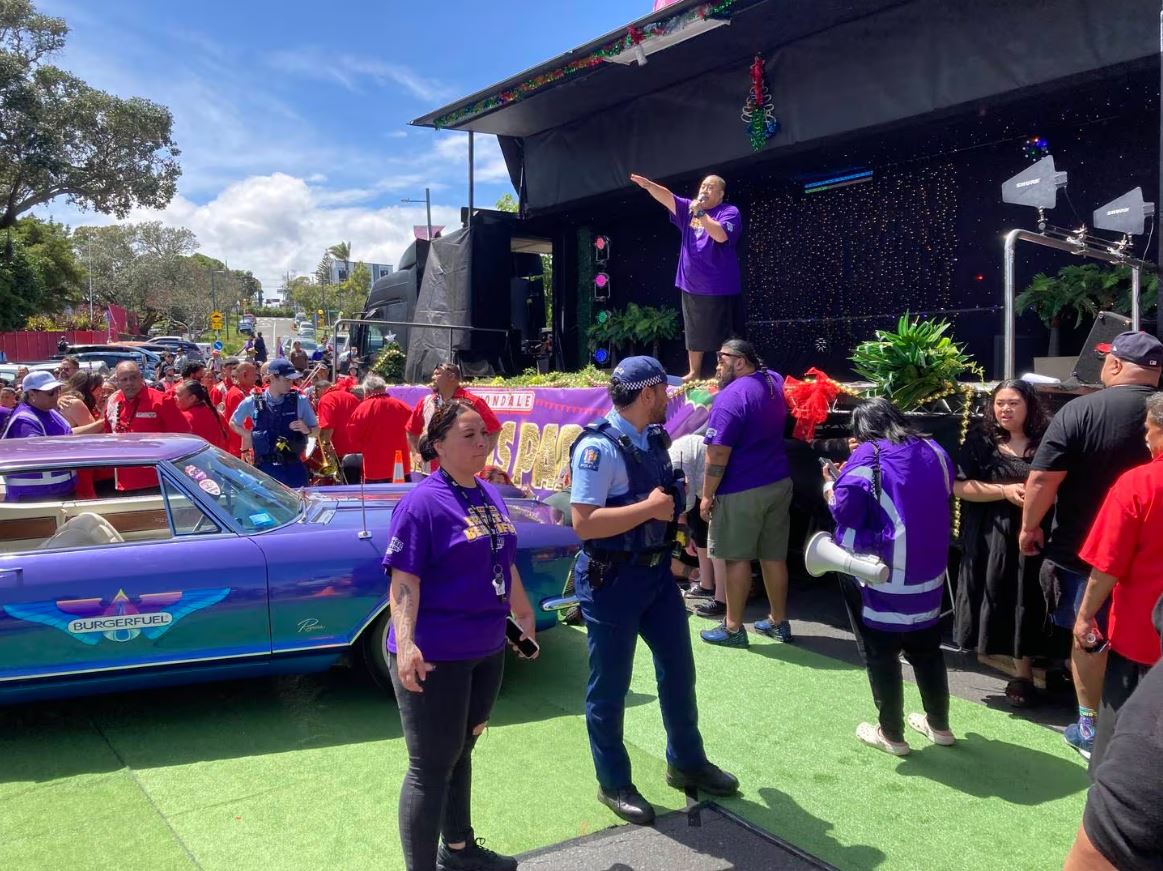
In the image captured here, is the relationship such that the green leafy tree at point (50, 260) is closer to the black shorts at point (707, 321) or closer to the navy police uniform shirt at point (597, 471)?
the black shorts at point (707, 321)

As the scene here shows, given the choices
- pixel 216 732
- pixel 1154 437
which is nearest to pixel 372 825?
pixel 216 732

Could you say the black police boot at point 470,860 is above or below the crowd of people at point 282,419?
below

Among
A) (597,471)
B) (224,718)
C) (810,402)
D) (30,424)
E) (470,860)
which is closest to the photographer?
(470,860)

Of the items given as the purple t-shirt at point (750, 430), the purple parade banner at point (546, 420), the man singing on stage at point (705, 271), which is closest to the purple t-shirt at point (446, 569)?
the purple t-shirt at point (750, 430)

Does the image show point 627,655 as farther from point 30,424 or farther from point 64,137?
point 64,137

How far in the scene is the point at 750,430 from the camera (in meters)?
5.34

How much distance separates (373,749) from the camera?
4020 millimetres

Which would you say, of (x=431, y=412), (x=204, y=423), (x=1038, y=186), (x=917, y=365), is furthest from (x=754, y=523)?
(x=204, y=423)

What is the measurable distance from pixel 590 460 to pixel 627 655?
776mm

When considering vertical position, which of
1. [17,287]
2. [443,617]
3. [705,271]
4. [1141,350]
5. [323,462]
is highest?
[17,287]

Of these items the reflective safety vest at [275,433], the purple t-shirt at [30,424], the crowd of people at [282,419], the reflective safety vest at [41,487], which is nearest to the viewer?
the reflective safety vest at [41,487]

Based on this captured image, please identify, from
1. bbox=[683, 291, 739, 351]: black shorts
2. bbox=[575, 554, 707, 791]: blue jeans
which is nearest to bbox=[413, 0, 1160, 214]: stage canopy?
bbox=[683, 291, 739, 351]: black shorts

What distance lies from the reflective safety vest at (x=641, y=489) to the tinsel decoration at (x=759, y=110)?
6923 millimetres

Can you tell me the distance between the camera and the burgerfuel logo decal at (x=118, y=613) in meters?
3.92
